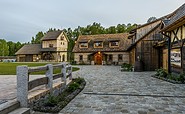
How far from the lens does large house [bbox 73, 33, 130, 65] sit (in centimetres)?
2927

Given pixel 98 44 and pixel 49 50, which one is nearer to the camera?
pixel 98 44

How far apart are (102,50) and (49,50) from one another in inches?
627

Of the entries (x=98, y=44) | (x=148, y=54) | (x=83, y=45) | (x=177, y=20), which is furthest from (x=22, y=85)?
(x=83, y=45)

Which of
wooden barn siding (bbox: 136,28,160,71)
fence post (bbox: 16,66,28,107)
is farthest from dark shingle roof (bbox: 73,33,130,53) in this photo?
fence post (bbox: 16,66,28,107)

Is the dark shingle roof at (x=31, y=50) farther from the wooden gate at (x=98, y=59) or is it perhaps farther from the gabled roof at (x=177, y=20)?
the gabled roof at (x=177, y=20)

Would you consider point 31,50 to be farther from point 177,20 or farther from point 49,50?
point 177,20

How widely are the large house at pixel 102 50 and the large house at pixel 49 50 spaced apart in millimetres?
10334

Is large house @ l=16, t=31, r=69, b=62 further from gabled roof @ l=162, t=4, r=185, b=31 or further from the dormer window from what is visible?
gabled roof @ l=162, t=4, r=185, b=31

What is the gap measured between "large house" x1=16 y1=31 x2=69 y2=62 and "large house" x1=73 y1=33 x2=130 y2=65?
10334mm

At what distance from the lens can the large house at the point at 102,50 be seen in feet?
96.0

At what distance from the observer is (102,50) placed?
29906 mm

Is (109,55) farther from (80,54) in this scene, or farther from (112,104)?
(112,104)

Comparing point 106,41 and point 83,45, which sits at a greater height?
point 106,41

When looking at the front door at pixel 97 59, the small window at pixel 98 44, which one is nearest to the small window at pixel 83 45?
the small window at pixel 98 44
